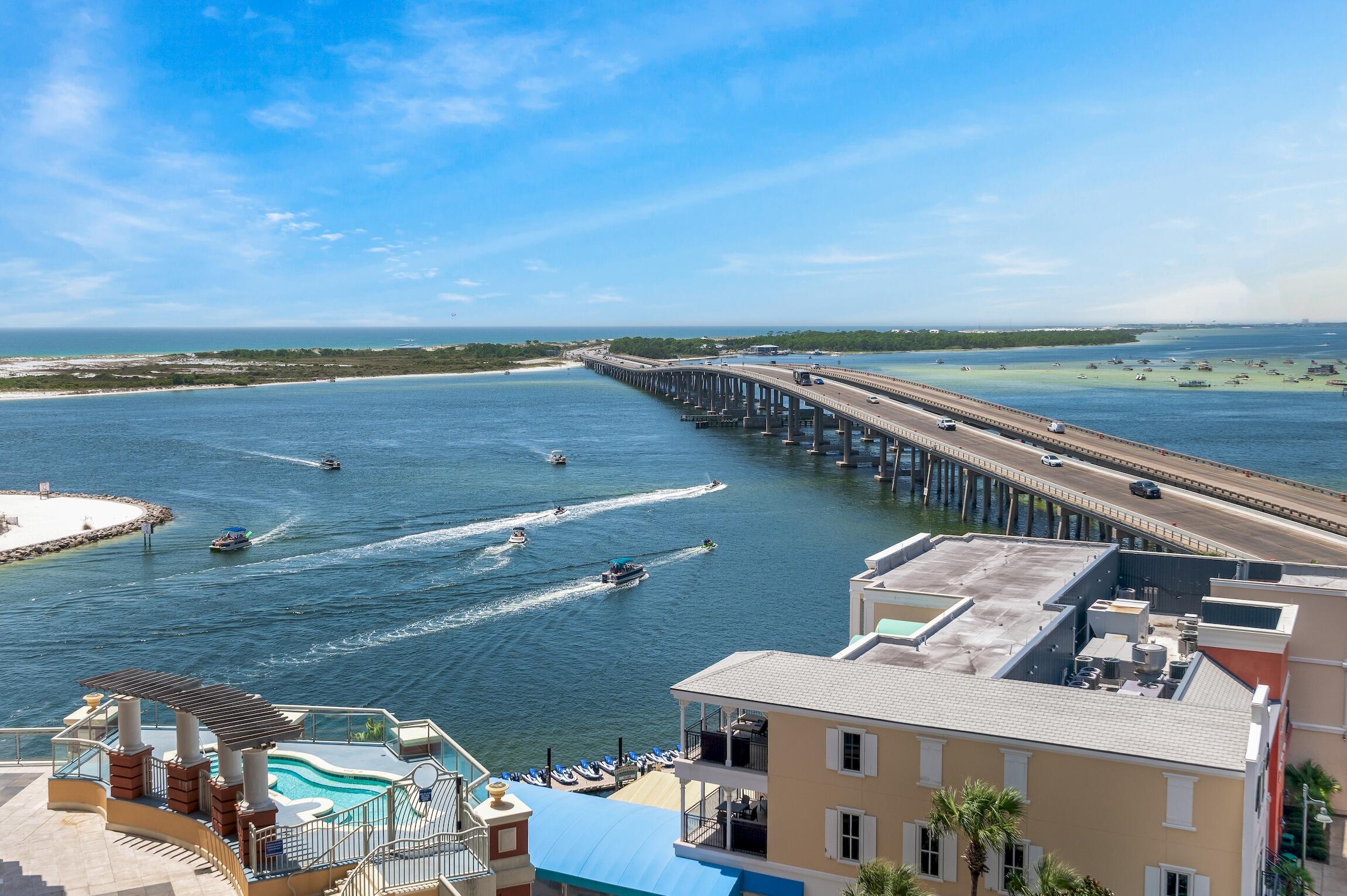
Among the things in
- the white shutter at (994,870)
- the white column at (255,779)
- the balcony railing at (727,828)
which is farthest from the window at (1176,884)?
the white column at (255,779)

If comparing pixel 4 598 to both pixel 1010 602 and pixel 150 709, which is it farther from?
pixel 1010 602

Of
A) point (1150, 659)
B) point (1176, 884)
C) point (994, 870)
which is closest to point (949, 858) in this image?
point (994, 870)

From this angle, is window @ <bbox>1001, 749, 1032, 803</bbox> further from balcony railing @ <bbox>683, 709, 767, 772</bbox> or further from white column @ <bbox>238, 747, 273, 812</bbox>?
white column @ <bbox>238, 747, 273, 812</bbox>

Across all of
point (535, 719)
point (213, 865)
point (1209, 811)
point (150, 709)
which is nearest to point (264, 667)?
point (535, 719)

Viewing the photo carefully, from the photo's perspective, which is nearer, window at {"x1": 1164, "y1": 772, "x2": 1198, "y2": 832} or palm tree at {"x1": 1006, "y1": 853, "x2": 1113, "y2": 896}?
palm tree at {"x1": 1006, "y1": 853, "x2": 1113, "y2": 896}

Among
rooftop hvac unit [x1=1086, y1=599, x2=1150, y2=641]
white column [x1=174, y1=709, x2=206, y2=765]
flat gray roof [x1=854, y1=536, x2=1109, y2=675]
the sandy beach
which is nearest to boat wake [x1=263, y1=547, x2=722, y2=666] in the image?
flat gray roof [x1=854, y1=536, x2=1109, y2=675]

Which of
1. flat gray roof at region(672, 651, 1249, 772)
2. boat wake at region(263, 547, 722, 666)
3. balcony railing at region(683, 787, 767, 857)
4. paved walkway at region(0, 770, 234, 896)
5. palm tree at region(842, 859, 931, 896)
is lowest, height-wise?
boat wake at region(263, 547, 722, 666)

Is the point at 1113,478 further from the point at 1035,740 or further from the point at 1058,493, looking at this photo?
the point at 1035,740
